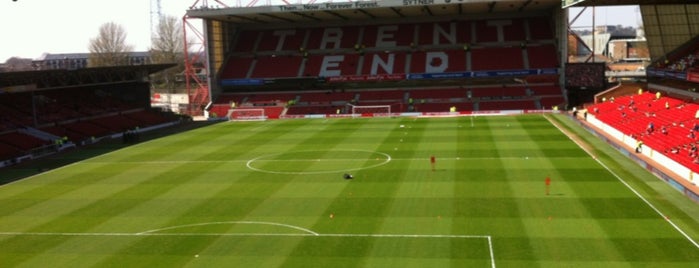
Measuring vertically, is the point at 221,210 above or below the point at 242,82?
below

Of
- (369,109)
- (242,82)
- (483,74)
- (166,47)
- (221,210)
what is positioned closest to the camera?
(221,210)

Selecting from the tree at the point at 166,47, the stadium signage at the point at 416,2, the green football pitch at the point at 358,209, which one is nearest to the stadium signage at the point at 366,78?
the stadium signage at the point at 416,2

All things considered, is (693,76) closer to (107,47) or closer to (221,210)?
(221,210)

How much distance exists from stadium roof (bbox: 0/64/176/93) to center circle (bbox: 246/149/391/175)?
20793 millimetres

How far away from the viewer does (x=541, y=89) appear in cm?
6519

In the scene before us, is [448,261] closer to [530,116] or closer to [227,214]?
[227,214]

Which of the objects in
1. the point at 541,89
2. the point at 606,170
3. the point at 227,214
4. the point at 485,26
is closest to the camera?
the point at 227,214

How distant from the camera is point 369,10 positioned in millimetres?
66562

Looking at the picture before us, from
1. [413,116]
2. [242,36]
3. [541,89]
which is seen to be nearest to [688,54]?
[541,89]

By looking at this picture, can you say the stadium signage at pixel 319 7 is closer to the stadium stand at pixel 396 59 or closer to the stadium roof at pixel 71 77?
the stadium stand at pixel 396 59

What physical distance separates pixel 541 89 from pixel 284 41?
1291 inches

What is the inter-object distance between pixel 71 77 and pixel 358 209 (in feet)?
129

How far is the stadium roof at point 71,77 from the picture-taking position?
44844 millimetres

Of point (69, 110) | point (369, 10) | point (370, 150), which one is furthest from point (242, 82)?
point (370, 150)
